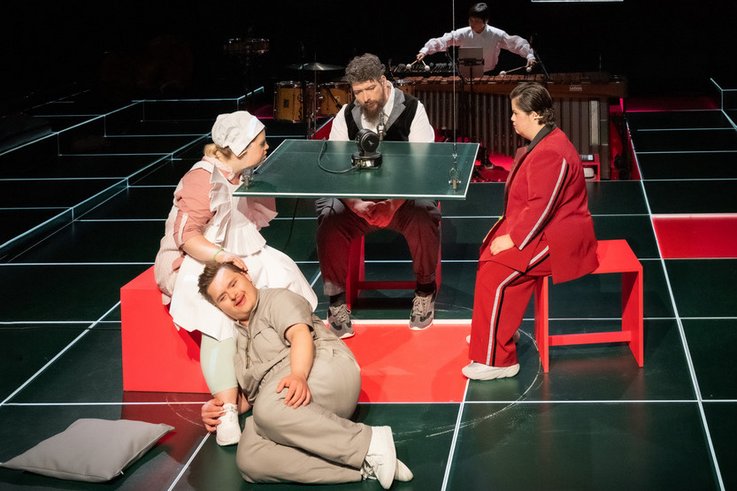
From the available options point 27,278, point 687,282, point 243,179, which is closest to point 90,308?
point 27,278

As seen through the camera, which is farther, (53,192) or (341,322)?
(53,192)

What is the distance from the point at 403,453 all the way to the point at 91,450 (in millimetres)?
1094

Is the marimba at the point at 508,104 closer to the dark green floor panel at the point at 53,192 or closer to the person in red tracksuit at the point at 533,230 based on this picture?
the dark green floor panel at the point at 53,192

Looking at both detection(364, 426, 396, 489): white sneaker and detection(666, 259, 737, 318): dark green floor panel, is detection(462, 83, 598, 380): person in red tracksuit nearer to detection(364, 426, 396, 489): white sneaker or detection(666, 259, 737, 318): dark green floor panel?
detection(364, 426, 396, 489): white sneaker

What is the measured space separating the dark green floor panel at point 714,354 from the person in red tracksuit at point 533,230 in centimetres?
65

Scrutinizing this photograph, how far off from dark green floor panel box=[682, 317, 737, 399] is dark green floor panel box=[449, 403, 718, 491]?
253mm

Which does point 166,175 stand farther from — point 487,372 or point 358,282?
point 487,372

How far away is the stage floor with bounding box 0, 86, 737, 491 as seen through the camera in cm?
375

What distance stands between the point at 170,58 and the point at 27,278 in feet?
20.5

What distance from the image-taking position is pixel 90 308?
18.4ft

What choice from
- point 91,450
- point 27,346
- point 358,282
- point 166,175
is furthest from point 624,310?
point 166,175

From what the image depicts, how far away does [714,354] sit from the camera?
464cm

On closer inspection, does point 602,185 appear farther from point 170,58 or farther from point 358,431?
point 170,58

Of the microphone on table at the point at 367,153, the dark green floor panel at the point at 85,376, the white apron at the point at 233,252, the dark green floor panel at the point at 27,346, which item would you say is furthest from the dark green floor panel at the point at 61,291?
the microphone on table at the point at 367,153
